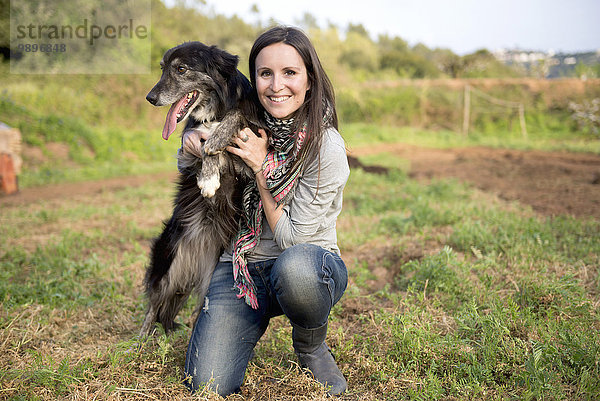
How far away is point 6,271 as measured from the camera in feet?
12.2

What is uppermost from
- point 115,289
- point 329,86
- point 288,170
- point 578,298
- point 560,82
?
point 560,82

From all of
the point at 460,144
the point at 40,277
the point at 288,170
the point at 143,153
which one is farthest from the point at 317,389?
the point at 460,144

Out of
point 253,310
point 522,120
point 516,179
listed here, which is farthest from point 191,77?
point 522,120

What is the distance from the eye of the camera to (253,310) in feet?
7.93

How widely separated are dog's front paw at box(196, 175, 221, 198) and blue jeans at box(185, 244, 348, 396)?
0.48 meters

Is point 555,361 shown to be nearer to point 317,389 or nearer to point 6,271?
point 317,389

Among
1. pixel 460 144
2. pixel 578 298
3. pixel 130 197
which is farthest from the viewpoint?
pixel 460 144

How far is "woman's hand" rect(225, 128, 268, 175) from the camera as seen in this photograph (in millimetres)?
2389

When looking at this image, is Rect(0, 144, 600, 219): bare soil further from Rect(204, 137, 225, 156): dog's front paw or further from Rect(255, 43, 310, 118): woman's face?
Rect(204, 137, 225, 156): dog's front paw

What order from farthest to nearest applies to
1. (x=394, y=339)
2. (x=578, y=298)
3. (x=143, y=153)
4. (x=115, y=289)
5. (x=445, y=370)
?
1. (x=143, y=153)
2. (x=115, y=289)
3. (x=578, y=298)
4. (x=394, y=339)
5. (x=445, y=370)

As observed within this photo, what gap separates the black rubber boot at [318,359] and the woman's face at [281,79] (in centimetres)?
116

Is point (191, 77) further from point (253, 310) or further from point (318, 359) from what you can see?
point (318, 359)

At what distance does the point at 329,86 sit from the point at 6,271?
323 centimetres

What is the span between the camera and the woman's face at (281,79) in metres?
2.25
